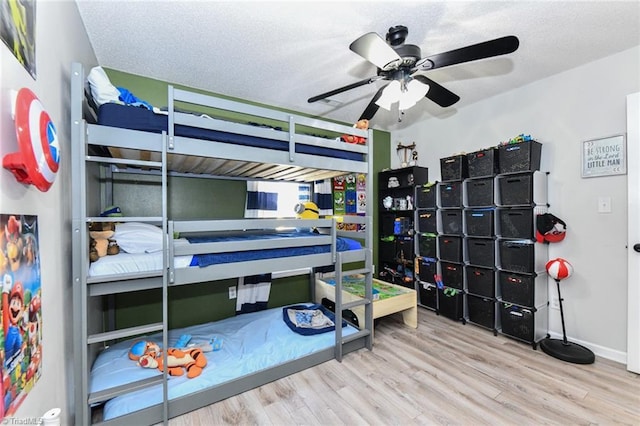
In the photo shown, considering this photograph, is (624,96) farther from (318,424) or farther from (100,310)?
(100,310)

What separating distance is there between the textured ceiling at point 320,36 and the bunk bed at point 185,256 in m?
0.61

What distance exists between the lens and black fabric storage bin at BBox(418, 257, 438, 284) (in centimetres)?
341

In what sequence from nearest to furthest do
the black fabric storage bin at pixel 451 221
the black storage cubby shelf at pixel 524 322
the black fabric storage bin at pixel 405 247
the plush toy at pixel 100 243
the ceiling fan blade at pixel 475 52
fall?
the ceiling fan blade at pixel 475 52
the plush toy at pixel 100 243
the black storage cubby shelf at pixel 524 322
the black fabric storage bin at pixel 451 221
the black fabric storage bin at pixel 405 247

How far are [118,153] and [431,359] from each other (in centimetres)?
305

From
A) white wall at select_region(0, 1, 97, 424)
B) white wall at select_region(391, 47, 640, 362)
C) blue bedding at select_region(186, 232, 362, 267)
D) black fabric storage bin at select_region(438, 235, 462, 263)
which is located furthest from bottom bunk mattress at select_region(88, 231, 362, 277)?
white wall at select_region(391, 47, 640, 362)

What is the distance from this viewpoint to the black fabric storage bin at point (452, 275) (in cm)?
314

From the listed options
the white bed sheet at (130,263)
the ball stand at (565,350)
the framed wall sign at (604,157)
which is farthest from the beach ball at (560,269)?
the white bed sheet at (130,263)

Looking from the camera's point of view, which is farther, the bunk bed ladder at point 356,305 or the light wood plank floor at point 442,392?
the bunk bed ladder at point 356,305

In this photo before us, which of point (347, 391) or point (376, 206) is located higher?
point (376, 206)

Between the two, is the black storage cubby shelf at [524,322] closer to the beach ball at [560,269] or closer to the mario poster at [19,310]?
the beach ball at [560,269]

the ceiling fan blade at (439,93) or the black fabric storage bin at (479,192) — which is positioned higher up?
the ceiling fan blade at (439,93)

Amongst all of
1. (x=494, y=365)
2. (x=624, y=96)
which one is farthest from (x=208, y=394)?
(x=624, y=96)

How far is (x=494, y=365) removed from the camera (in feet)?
7.43

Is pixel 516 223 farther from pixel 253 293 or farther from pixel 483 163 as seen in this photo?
pixel 253 293
